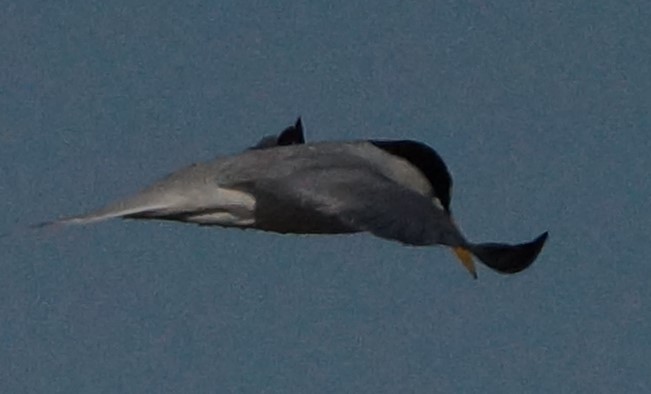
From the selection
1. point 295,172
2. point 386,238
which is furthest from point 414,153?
point 386,238

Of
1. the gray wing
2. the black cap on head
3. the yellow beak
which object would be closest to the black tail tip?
the gray wing

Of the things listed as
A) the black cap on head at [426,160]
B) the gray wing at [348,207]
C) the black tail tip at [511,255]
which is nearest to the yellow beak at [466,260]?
the gray wing at [348,207]

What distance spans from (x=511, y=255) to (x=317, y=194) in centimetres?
154

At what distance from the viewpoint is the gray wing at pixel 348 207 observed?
512 inches

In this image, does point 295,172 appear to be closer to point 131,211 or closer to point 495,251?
point 131,211

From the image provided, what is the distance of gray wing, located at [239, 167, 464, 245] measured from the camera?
12992 mm

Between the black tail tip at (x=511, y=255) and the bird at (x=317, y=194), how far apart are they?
27 centimetres

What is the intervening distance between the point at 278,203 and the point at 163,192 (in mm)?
673

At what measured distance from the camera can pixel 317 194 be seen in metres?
13.7

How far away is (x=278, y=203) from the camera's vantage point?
14.2 metres

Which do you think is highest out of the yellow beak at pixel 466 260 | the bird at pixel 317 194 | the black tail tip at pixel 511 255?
the bird at pixel 317 194

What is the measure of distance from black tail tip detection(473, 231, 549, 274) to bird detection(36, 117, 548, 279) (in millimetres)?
266

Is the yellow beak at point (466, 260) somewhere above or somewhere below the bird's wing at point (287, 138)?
below

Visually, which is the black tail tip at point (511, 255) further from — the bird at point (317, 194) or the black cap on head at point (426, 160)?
the black cap on head at point (426, 160)
